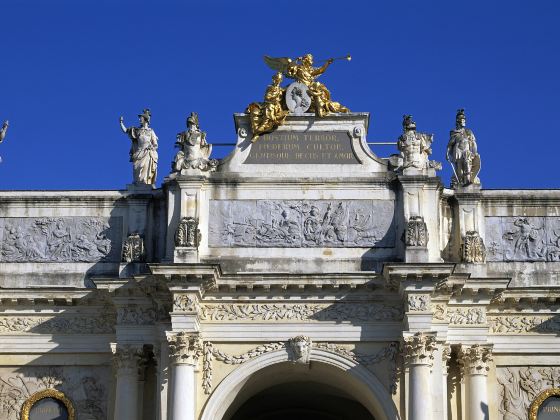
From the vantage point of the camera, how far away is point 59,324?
2817 cm

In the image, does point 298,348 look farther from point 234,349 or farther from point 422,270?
point 422,270

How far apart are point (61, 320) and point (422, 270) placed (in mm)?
8111

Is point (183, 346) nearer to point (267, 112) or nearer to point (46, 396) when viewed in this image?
point (46, 396)

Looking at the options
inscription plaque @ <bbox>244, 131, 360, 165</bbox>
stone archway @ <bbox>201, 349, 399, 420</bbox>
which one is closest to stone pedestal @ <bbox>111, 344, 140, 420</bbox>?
stone archway @ <bbox>201, 349, 399, 420</bbox>

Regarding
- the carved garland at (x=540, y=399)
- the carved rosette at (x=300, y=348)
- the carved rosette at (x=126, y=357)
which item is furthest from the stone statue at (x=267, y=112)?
the carved garland at (x=540, y=399)

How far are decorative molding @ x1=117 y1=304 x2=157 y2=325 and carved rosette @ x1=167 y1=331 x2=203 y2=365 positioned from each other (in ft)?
3.64

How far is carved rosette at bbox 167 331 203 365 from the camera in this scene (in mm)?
26578

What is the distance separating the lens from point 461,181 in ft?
94.3

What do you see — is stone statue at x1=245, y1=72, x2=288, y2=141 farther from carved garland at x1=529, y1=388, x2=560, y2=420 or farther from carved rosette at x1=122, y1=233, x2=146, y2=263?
carved garland at x1=529, y1=388, x2=560, y2=420

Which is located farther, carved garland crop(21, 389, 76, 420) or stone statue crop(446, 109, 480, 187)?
stone statue crop(446, 109, 480, 187)

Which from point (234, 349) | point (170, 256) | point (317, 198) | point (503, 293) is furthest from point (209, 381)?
point (503, 293)

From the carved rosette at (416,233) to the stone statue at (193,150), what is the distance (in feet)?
15.2

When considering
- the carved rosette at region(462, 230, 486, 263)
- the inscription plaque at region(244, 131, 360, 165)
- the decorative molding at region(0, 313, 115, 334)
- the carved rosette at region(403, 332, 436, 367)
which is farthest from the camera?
the inscription plaque at region(244, 131, 360, 165)

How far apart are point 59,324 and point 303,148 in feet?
22.2
